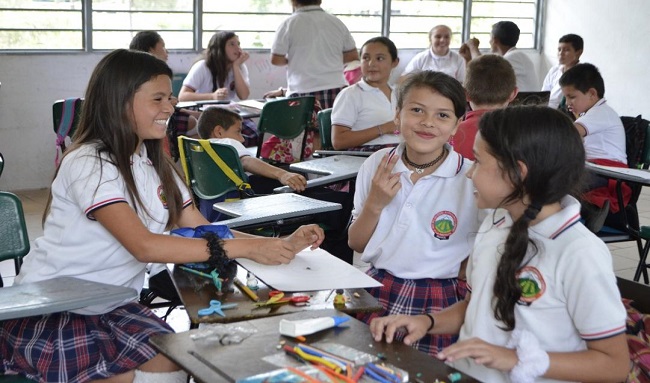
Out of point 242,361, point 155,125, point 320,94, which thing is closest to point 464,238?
point 155,125

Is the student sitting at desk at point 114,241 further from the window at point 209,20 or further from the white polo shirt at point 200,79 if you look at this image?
the window at point 209,20

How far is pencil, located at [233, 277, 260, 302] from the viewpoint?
1906 millimetres

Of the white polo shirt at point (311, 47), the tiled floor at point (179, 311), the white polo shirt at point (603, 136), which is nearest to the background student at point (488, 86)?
the white polo shirt at point (603, 136)

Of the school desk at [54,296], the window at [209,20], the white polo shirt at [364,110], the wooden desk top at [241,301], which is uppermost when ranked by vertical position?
the window at [209,20]

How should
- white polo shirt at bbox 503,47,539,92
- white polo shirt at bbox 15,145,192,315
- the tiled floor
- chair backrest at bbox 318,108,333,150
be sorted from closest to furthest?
white polo shirt at bbox 15,145,192,315 < the tiled floor < chair backrest at bbox 318,108,333,150 < white polo shirt at bbox 503,47,539,92

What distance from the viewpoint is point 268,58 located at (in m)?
7.71

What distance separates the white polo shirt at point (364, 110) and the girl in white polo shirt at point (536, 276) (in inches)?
108

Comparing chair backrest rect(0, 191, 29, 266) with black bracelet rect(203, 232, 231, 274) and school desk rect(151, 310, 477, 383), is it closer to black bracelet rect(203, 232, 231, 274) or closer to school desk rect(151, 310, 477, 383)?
black bracelet rect(203, 232, 231, 274)

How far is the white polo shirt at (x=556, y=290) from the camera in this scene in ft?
5.22

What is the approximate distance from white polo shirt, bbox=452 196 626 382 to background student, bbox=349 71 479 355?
55cm

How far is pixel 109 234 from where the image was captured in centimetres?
221

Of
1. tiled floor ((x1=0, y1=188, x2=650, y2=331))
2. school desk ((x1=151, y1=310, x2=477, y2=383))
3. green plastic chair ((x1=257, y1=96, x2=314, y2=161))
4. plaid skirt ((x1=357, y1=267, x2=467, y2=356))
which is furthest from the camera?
green plastic chair ((x1=257, y1=96, x2=314, y2=161))

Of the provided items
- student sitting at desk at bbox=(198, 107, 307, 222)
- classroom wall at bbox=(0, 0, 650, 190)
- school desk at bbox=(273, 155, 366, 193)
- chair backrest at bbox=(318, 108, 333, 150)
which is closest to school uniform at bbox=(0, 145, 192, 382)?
school desk at bbox=(273, 155, 366, 193)

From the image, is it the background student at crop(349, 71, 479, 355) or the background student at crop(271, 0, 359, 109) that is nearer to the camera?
the background student at crop(349, 71, 479, 355)
